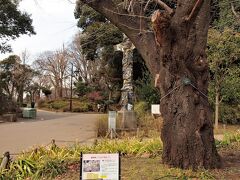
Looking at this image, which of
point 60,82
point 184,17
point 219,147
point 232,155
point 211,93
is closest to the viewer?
point 184,17

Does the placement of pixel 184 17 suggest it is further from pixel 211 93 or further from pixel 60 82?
pixel 60 82

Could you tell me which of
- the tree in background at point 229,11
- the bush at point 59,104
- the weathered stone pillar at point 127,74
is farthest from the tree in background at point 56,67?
the tree in background at point 229,11

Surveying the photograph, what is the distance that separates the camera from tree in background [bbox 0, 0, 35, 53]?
26.1m

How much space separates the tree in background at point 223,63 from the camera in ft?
56.5

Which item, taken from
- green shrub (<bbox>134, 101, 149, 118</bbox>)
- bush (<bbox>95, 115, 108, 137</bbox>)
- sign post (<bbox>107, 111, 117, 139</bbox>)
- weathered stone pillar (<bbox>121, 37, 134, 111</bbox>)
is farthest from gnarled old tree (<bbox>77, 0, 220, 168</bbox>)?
weathered stone pillar (<bbox>121, 37, 134, 111</bbox>)

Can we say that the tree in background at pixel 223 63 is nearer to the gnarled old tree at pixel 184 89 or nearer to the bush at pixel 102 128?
the bush at pixel 102 128

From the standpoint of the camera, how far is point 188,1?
641 cm

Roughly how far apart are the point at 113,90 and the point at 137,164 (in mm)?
29047

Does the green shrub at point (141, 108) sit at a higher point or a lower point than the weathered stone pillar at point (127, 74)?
lower

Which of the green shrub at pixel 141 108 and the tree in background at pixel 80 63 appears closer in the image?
the green shrub at pixel 141 108

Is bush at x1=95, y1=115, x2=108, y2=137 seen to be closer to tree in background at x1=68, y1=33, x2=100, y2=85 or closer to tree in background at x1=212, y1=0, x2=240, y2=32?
tree in background at x1=212, y1=0, x2=240, y2=32

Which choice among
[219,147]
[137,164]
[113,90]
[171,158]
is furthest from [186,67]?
[113,90]

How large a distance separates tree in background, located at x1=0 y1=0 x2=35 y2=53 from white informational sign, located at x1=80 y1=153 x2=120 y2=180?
22.8 m

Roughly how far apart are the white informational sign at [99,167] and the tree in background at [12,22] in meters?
22.8
